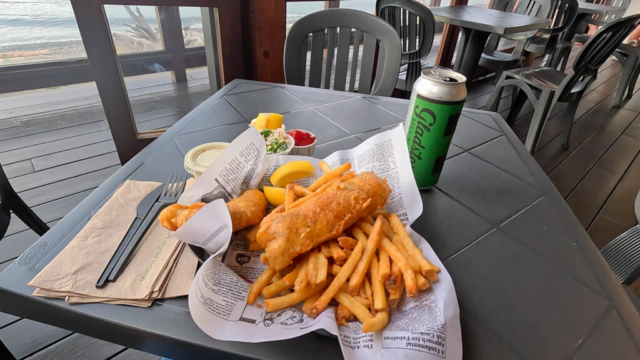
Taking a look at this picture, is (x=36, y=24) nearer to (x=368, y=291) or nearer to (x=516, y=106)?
(x=368, y=291)

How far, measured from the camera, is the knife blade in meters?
0.61

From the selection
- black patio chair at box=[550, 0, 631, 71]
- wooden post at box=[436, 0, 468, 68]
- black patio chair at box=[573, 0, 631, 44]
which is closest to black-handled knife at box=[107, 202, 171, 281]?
wooden post at box=[436, 0, 468, 68]

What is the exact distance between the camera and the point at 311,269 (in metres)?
0.57

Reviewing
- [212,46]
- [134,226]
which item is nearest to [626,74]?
[212,46]

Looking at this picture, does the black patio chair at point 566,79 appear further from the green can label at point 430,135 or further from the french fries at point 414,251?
the french fries at point 414,251

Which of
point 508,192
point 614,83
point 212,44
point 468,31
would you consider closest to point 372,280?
point 508,192

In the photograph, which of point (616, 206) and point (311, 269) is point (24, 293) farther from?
point (616, 206)

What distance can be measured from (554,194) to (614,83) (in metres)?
5.97

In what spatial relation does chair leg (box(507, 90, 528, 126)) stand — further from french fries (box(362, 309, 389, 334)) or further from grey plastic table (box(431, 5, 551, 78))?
french fries (box(362, 309, 389, 334))

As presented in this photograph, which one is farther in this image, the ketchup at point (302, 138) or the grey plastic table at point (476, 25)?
the grey plastic table at point (476, 25)

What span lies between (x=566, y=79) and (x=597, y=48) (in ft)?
0.86

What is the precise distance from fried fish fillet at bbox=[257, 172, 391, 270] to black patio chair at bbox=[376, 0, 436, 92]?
200cm

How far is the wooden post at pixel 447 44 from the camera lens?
13.7ft

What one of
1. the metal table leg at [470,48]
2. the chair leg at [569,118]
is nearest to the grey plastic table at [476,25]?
the metal table leg at [470,48]
